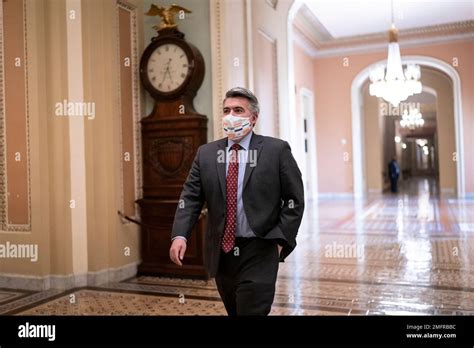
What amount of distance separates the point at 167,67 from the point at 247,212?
3385 mm

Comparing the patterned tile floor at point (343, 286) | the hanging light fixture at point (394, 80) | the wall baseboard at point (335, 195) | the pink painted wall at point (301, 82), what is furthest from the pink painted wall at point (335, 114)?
the patterned tile floor at point (343, 286)

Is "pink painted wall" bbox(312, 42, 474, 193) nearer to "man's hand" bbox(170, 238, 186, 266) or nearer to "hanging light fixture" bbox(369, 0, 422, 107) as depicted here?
"hanging light fixture" bbox(369, 0, 422, 107)

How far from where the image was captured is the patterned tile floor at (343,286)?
4148 millimetres

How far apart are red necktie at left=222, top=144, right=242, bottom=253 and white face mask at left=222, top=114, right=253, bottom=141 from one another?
0.40 feet

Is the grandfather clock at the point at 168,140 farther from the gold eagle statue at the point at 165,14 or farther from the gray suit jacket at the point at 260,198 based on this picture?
the gray suit jacket at the point at 260,198

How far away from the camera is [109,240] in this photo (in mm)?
5207

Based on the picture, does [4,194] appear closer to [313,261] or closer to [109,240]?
[109,240]

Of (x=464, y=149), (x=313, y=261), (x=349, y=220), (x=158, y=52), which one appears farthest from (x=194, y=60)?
(x=464, y=149)

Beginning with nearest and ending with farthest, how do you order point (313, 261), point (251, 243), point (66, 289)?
point (251, 243)
point (66, 289)
point (313, 261)

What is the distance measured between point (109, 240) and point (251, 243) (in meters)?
3.18

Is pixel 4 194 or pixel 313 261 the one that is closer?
pixel 4 194

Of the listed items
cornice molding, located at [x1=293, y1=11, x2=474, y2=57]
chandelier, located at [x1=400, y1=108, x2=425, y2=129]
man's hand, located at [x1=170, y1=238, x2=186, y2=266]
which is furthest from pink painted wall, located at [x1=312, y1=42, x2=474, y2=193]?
man's hand, located at [x1=170, y1=238, x2=186, y2=266]

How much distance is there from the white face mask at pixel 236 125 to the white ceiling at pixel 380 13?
9.26 meters

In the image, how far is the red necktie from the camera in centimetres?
240
